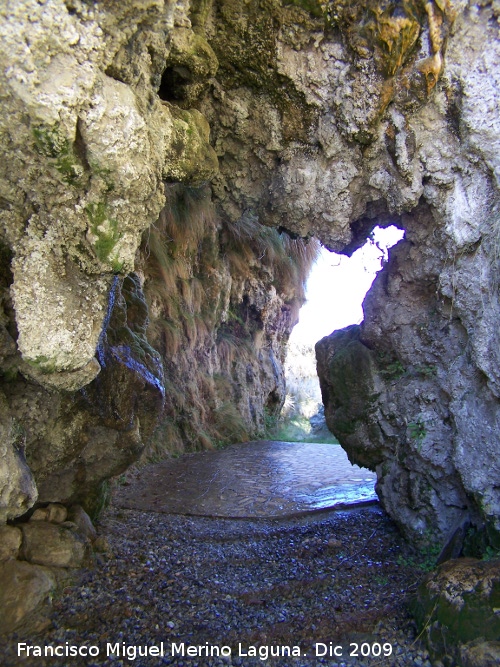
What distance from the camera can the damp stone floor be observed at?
5.09 meters

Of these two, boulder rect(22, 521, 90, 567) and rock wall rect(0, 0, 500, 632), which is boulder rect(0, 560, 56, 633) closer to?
boulder rect(22, 521, 90, 567)

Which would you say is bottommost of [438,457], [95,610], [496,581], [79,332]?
[95,610]

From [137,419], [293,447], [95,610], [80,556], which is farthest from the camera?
[293,447]

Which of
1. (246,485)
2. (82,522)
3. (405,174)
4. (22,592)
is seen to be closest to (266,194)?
(405,174)

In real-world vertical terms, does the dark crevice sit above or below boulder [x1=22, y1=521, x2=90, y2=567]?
above

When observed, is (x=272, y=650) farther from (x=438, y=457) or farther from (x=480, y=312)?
(x=480, y=312)

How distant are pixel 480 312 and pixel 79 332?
2437 mm

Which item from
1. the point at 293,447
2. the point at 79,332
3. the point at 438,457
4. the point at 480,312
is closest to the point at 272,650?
the point at 438,457

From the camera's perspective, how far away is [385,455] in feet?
14.2

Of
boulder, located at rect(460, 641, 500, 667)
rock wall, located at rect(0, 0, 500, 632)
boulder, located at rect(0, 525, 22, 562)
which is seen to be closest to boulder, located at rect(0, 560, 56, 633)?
boulder, located at rect(0, 525, 22, 562)

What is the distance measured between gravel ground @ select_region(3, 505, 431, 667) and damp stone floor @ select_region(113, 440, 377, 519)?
1.83 ft

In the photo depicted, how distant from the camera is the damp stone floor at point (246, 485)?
5.09 meters

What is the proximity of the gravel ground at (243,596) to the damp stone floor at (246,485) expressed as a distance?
22.0 inches

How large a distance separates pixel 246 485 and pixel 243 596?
2.83m
